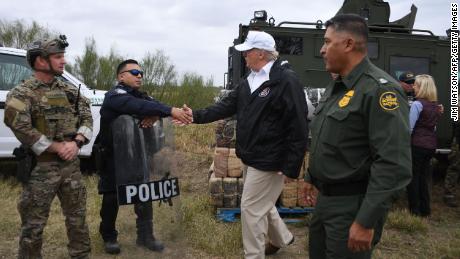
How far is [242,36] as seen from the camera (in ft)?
20.6

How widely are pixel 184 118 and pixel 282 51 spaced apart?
3.11 m

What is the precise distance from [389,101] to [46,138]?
2325mm

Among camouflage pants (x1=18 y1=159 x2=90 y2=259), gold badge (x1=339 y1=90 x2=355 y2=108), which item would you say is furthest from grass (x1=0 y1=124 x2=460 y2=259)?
gold badge (x1=339 y1=90 x2=355 y2=108)

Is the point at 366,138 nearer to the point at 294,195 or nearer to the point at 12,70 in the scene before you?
the point at 294,195

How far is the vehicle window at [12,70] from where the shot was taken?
20.3ft

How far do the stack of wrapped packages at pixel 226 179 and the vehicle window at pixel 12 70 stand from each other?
2920 mm

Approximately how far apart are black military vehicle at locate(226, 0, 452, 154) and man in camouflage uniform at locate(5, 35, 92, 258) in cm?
327

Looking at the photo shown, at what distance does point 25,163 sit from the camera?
10.8 ft

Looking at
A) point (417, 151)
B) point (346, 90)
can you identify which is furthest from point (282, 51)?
point (346, 90)

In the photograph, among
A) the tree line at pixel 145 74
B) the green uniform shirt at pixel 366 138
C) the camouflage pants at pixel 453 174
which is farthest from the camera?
the tree line at pixel 145 74

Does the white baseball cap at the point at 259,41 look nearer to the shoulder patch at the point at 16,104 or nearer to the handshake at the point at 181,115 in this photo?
the handshake at the point at 181,115

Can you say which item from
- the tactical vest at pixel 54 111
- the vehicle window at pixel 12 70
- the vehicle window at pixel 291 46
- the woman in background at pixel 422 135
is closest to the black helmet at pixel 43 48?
the tactical vest at pixel 54 111

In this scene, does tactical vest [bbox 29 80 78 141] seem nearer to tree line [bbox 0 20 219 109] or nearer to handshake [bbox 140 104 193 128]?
handshake [bbox 140 104 193 128]

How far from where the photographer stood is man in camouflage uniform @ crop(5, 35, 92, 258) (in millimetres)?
3227
